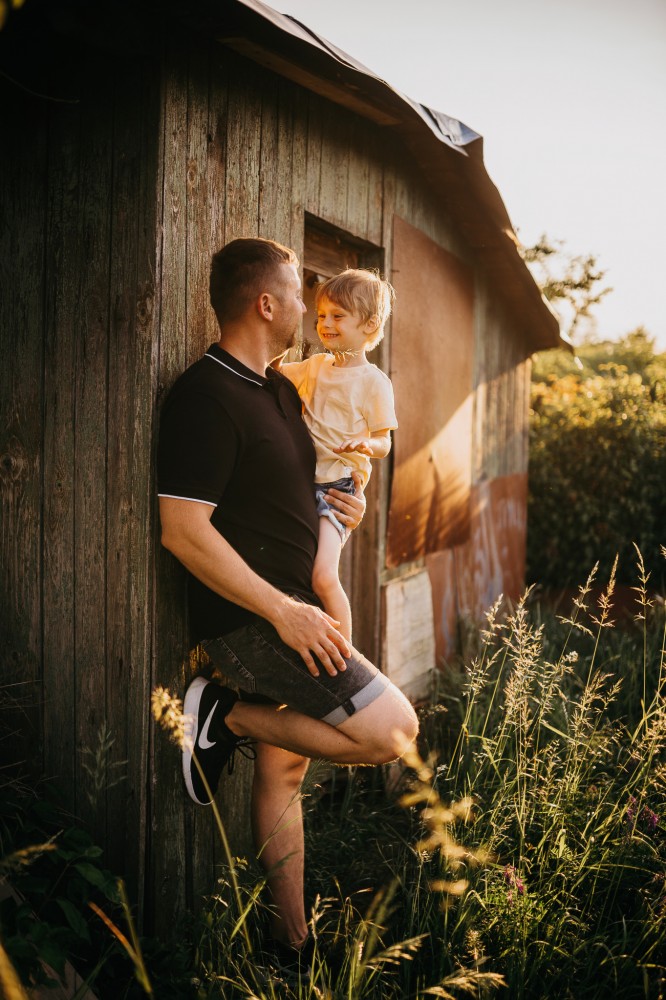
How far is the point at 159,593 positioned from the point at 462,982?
1539 mm

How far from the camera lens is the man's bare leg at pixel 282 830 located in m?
2.67

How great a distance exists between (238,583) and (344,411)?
0.96m

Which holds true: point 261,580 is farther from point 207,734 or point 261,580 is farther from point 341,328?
point 341,328

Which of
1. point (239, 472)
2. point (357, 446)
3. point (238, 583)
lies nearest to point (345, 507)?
point (357, 446)

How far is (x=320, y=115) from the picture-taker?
12.6 feet

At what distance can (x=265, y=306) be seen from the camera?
9.15 feet

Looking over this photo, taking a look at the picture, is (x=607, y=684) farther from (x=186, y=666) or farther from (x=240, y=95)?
(x=240, y=95)

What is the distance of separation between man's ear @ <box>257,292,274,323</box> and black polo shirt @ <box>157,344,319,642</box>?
0.20 meters

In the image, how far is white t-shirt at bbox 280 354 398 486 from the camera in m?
3.10

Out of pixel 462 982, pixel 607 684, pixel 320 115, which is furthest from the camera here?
pixel 607 684

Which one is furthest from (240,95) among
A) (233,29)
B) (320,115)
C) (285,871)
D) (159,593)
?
(285,871)

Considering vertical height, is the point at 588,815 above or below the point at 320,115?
below

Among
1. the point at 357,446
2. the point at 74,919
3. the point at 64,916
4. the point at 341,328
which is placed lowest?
the point at 64,916

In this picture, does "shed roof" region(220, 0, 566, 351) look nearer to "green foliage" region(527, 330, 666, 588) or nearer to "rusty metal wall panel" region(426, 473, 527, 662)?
"rusty metal wall panel" region(426, 473, 527, 662)
